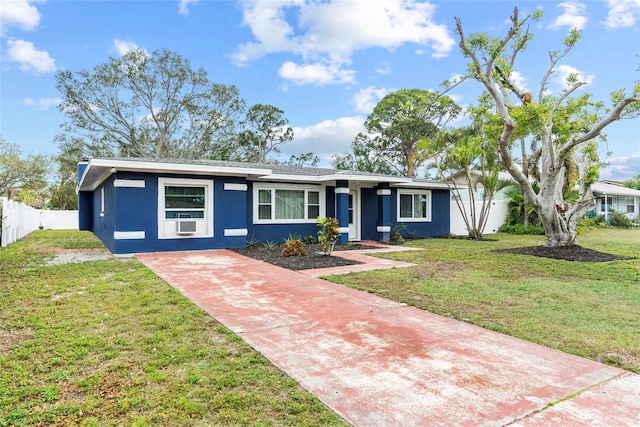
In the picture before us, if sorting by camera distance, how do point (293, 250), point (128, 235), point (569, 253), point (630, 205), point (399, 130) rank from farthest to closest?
point (399, 130) → point (630, 205) → point (569, 253) → point (128, 235) → point (293, 250)

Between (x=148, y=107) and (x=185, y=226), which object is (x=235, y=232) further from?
(x=148, y=107)

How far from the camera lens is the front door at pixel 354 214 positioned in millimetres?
15164

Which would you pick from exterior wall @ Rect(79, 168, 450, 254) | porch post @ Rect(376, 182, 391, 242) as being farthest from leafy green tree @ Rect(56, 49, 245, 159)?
porch post @ Rect(376, 182, 391, 242)

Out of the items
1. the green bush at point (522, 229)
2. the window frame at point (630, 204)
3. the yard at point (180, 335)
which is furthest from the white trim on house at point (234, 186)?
the window frame at point (630, 204)

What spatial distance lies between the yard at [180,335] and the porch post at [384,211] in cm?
650

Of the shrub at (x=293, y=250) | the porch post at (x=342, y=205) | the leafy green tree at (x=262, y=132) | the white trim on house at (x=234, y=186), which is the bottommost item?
the shrub at (x=293, y=250)

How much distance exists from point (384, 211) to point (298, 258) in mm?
5904

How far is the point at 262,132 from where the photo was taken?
33.1 meters

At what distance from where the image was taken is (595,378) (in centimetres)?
318

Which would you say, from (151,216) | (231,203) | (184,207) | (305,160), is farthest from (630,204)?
(151,216)

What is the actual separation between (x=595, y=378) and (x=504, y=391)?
0.90 m

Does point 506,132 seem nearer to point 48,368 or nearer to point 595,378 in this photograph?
point 595,378

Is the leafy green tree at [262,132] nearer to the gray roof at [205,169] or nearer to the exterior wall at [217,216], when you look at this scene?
the gray roof at [205,169]

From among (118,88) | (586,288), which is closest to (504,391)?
(586,288)
